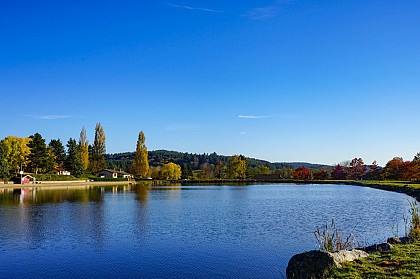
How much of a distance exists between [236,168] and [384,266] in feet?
324

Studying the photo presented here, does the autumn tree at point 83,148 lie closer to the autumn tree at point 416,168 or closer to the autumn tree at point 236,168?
the autumn tree at point 236,168

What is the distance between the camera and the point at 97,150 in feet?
316

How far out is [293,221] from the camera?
23094mm

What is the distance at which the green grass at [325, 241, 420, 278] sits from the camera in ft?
26.8

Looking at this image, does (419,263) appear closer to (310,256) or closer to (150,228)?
(310,256)

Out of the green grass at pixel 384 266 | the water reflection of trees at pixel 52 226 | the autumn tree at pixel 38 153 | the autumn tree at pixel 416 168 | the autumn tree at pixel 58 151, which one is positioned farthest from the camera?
the autumn tree at pixel 58 151

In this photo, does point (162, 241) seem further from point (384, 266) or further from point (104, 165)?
point (104, 165)

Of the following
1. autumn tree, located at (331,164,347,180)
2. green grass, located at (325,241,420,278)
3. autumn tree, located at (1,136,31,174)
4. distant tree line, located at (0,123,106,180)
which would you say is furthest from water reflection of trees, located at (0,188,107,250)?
autumn tree, located at (331,164,347,180)

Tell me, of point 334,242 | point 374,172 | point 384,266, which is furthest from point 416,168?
point 384,266

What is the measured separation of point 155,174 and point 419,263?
106 metres

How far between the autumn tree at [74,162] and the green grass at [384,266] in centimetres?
7767

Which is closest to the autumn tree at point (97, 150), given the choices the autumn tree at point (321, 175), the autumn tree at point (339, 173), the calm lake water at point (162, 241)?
the autumn tree at point (321, 175)

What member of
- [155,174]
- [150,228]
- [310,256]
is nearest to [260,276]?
[310,256]

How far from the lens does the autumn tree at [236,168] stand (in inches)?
4225
